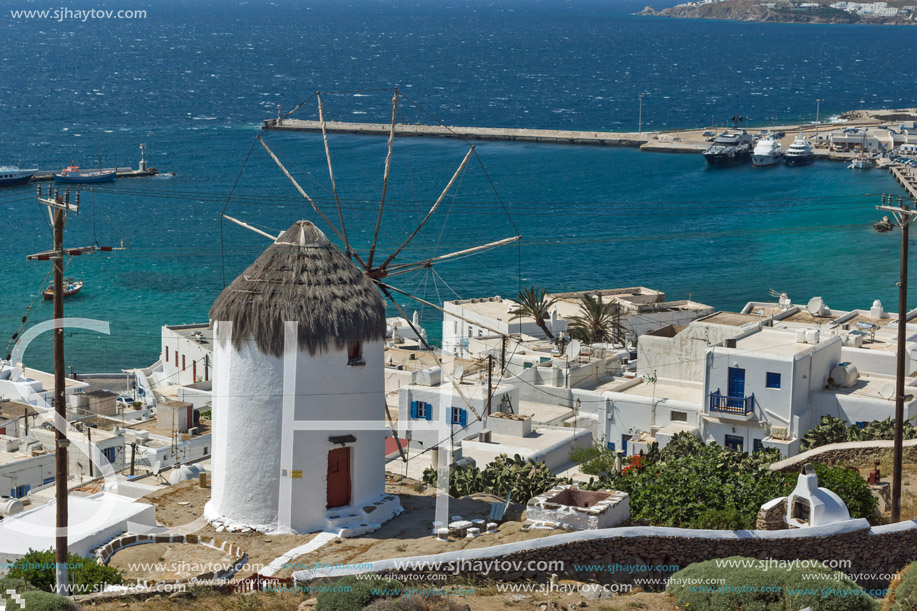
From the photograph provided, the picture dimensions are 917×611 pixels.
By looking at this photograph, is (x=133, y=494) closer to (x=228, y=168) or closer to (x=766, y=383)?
(x=766, y=383)

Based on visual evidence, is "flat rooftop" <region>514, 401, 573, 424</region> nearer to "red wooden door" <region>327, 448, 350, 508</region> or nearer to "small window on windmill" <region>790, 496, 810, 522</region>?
"red wooden door" <region>327, 448, 350, 508</region>

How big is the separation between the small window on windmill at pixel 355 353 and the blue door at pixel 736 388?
15766mm

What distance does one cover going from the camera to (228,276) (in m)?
85.8

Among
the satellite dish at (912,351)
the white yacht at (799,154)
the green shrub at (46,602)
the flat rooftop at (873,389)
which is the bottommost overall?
the green shrub at (46,602)

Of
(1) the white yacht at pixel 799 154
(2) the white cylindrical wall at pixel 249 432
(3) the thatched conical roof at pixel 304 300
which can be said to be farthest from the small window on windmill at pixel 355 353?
(1) the white yacht at pixel 799 154

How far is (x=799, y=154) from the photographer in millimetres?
139125

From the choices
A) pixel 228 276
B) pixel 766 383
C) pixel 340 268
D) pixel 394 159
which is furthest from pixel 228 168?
pixel 340 268

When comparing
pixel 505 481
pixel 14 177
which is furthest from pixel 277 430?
pixel 14 177

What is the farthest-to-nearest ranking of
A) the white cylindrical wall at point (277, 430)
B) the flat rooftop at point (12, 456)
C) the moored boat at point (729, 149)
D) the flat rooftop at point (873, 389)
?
the moored boat at point (729, 149)
the flat rooftop at point (12, 456)
the flat rooftop at point (873, 389)
the white cylindrical wall at point (277, 430)

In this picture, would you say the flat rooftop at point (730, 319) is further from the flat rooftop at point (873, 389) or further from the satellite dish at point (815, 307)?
the flat rooftop at point (873, 389)

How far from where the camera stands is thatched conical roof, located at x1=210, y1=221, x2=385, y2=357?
2109cm

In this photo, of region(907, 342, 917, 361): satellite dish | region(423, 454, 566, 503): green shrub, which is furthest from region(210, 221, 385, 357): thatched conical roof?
region(907, 342, 917, 361): satellite dish

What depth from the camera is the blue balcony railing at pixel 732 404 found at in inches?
1346

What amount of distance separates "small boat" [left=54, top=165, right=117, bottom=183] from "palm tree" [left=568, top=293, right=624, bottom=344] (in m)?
79.6
